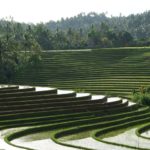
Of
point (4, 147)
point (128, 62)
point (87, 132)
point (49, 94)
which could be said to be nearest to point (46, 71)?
point (128, 62)

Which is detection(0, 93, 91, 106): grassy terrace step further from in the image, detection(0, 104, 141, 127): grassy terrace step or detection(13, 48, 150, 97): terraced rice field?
detection(13, 48, 150, 97): terraced rice field

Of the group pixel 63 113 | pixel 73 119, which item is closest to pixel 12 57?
pixel 63 113

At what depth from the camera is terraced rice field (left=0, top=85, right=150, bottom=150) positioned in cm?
2910

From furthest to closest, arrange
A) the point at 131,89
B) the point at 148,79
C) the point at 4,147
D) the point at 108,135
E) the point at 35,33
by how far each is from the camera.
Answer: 1. the point at 35,33
2. the point at 148,79
3. the point at 131,89
4. the point at 108,135
5. the point at 4,147

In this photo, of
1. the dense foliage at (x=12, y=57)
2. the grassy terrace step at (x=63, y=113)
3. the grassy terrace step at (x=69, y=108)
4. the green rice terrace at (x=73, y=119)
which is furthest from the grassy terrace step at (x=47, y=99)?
the dense foliage at (x=12, y=57)

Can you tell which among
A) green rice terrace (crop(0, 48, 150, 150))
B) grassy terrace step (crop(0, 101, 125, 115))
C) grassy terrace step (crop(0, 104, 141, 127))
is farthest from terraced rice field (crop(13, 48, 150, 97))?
grassy terrace step (crop(0, 104, 141, 127))

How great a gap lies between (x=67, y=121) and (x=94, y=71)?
39249 millimetres

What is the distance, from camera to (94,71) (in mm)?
75312

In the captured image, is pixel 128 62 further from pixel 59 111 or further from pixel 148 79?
pixel 59 111

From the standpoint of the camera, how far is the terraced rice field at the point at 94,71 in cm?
6412

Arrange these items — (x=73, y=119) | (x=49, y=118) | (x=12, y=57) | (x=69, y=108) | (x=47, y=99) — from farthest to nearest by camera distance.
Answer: (x=12, y=57), (x=47, y=99), (x=69, y=108), (x=73, y=119), (x=49, y=118)

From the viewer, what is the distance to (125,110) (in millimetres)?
43094

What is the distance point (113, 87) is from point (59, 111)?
78.9 ft

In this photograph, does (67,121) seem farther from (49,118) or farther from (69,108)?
(69,108)
